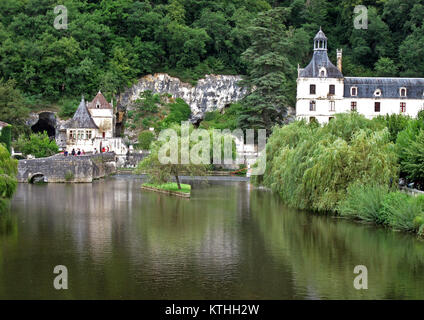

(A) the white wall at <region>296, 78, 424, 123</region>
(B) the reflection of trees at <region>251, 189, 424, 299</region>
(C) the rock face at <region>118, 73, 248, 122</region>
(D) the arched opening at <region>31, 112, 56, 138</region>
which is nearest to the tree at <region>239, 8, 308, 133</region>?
(A) the white wall at <region>296, 78, 424, 123</region>

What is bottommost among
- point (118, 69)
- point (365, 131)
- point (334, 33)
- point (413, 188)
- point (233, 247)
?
point (233, 247)

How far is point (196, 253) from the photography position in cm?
2309

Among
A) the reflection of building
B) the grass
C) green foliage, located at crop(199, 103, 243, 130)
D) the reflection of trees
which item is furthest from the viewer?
green foliage, located at crop(199, 103, 243, 130)

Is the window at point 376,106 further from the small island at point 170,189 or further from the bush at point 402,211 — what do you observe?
the bush at point 402,211

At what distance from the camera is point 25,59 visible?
69938mm

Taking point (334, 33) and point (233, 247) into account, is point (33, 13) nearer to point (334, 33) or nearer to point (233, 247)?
point (334, 33)

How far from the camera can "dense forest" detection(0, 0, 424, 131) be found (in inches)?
2650

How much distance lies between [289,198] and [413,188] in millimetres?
6742

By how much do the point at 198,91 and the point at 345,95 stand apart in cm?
1885

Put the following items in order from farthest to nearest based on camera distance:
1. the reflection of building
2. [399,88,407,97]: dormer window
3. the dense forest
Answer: the dense forest
the reflection of building
[399,88,407,97]: dormer window

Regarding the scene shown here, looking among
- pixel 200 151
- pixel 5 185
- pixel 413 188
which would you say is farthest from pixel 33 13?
pixel 413 188

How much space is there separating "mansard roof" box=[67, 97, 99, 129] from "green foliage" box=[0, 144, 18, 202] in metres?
34.0

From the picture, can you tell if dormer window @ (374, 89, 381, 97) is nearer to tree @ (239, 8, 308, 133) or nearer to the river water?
tree @ (239, 8, 308, 133)

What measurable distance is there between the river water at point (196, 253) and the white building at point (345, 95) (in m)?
27.7
